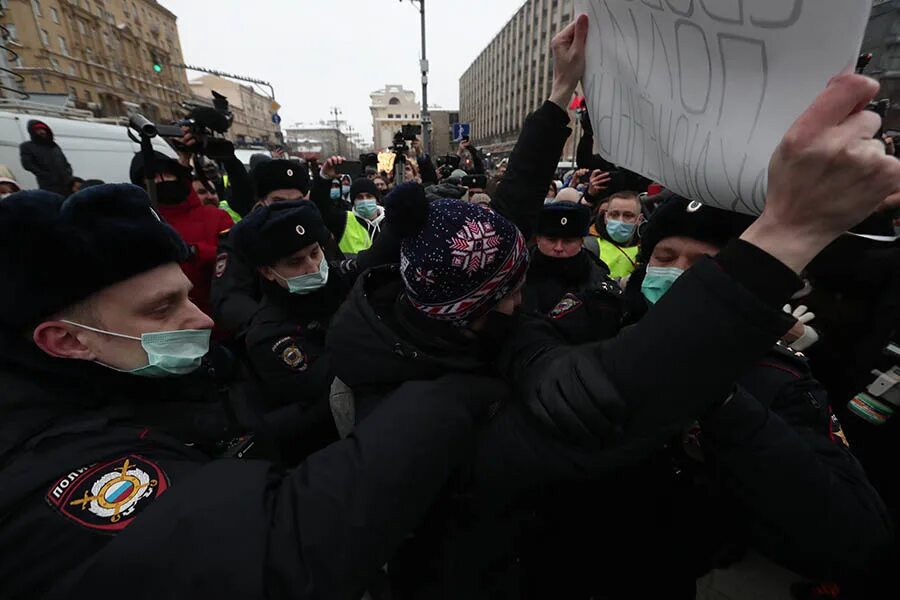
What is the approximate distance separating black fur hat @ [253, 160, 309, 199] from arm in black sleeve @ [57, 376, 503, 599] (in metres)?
3.38

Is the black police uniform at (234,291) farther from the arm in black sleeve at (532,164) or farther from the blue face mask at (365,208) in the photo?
the blue face mask at (365,208)

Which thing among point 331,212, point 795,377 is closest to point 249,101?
point 331,212

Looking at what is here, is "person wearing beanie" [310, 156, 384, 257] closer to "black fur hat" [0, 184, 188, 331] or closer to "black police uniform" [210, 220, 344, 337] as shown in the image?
"black police uniform" [210, 220, 344, 337]

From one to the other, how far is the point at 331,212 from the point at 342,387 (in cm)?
385

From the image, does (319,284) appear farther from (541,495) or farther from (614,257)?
(614,257)

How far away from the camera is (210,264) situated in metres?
3.39

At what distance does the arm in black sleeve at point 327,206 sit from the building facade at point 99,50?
96.7ft

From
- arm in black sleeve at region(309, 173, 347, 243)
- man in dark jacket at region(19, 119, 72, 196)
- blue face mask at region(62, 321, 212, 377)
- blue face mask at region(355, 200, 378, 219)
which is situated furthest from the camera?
blue face mask at region(355, 200, 378, 219)

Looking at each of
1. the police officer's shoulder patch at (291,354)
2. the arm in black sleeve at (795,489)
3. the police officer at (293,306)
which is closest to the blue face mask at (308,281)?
the police officer at (293,306)

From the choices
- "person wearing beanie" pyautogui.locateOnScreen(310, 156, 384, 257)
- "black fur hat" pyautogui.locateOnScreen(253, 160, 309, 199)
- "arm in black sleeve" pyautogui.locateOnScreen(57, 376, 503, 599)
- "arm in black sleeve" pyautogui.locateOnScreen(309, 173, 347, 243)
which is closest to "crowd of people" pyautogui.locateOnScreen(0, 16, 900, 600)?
"arm in black sleeve" pyautogui.locateOnScreen(57, 376, 503, 599)

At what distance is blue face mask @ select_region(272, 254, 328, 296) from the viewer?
7.96 feet

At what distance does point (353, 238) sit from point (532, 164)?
3.82 metres

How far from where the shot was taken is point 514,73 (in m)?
58.1

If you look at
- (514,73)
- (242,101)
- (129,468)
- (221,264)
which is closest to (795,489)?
(129,468)
